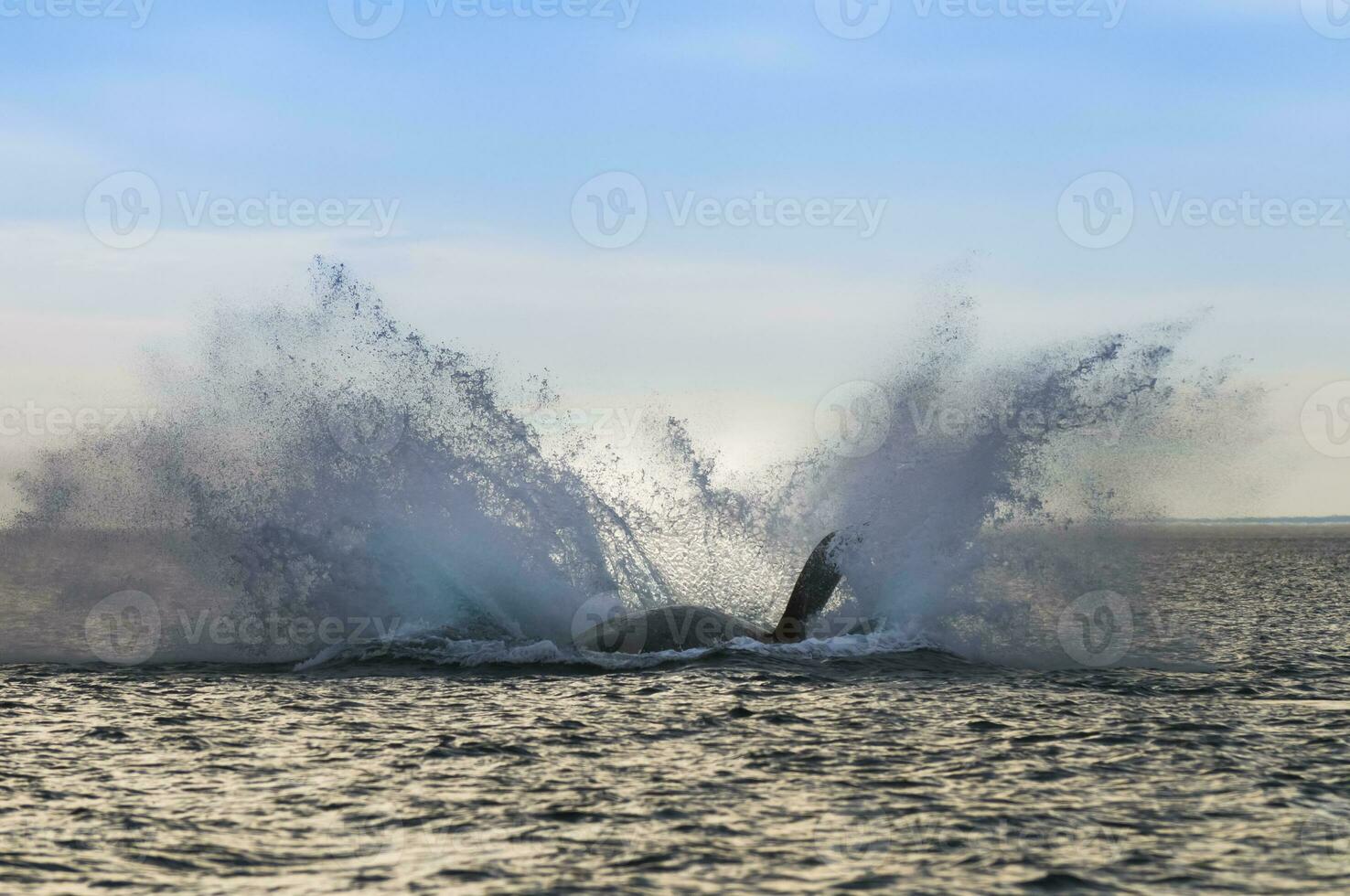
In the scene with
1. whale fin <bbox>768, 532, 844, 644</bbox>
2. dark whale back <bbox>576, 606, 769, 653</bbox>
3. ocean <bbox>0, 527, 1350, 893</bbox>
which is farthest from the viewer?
whale fin <bbox>768, 532, 844, 644</bbox>

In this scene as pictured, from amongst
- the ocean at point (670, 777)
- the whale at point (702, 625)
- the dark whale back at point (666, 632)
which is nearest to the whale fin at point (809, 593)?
the whale at point (702, 625)

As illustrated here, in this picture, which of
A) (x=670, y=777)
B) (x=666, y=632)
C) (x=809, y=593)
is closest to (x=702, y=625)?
(x=666, y=632)

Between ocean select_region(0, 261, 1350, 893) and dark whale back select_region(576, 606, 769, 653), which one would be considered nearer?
ocean select_region(0, 261, 1350, 893)

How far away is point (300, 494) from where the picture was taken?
2995cm

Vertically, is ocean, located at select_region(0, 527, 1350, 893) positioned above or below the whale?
Result: below

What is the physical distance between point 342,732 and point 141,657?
11209 millimetres

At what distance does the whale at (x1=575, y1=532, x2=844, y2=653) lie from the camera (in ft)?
86.4

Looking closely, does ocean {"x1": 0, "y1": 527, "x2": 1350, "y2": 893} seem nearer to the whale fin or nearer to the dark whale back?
the dark whale back

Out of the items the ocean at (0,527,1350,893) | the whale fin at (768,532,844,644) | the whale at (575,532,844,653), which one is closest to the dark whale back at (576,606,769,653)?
the whale at (575,532,844,653)

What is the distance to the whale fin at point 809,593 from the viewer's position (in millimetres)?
28078

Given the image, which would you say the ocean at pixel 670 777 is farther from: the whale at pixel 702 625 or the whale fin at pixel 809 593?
the whale fin at pixel 809 593

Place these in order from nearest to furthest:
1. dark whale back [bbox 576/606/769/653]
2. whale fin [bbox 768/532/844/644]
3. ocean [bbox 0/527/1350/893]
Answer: ocean [bbox 0/527/1350/893] < dark whale back [bbox 576/606/769/653] < whale fin [bbox 768/532/844/644]

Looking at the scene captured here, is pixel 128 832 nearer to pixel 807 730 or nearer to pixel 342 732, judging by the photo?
pixel 342 732

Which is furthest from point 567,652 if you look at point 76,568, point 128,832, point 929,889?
point 76,568
